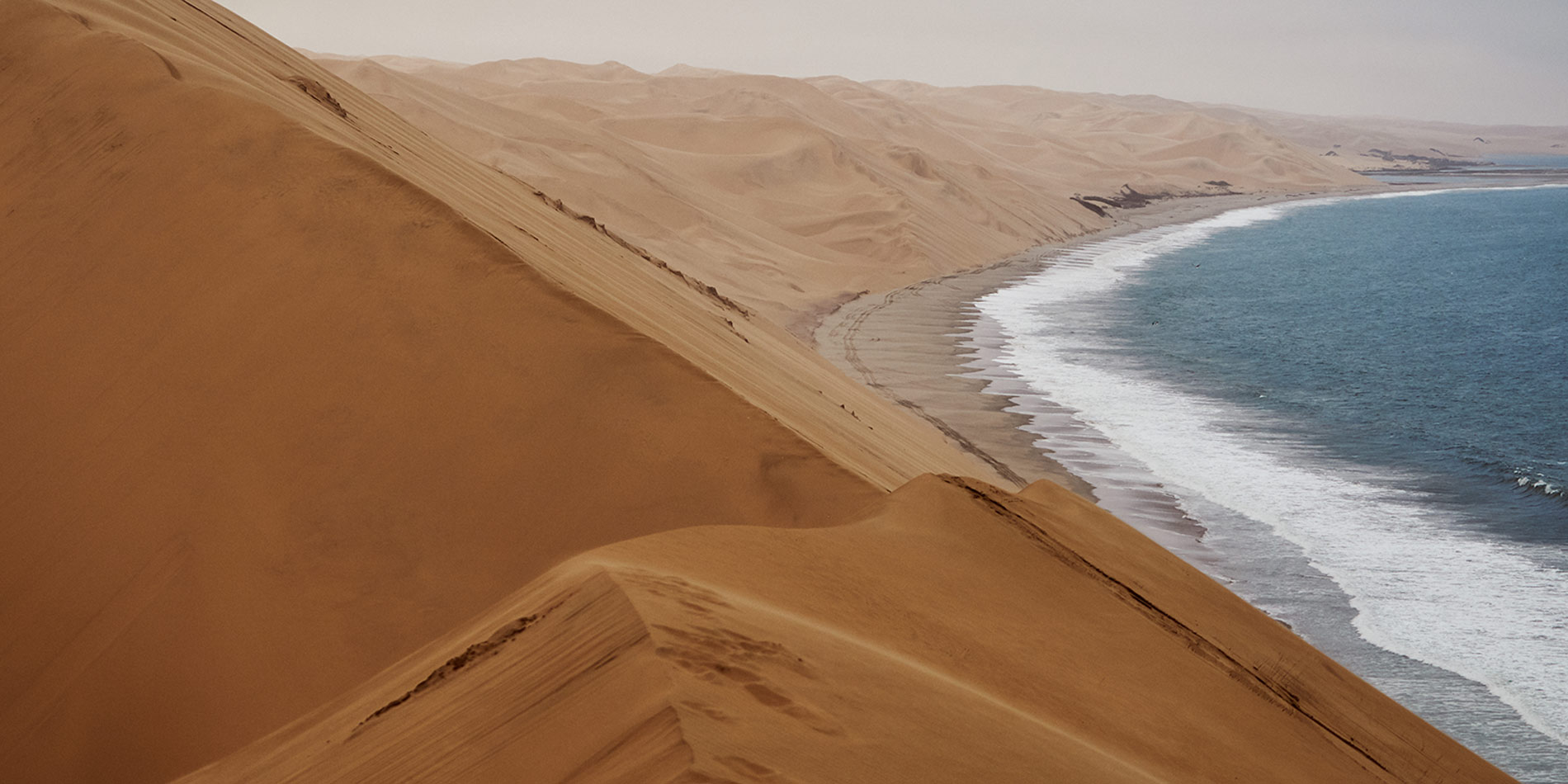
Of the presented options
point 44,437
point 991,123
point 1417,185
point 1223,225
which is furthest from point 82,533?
point 1417,185

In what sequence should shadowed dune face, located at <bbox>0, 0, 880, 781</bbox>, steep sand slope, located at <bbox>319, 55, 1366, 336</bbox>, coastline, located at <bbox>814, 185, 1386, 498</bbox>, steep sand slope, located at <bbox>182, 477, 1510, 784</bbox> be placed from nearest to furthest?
1. steep sand slope, located at <bbox>182, 477, 1510, 784</bbox>
2. shadowed dune face, located at <bbox>0, 0, 880, 781</bbox>
3. coastline, located at <bbox>814, 185, 1386, 498</bbox>
4. steep sand slope, located at <bbox>319, 55, 1366, 336</bbox>

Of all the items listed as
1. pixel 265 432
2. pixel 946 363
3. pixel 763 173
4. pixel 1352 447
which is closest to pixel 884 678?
pixel 265 432

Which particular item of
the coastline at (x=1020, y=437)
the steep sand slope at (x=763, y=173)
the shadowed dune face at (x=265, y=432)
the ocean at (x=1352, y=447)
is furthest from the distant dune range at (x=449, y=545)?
the steep sand slope at (x=763, y=173)

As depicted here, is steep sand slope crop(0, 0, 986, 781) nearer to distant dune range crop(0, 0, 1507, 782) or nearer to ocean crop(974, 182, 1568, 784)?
distant dune range crop(0, 0, 1507, 782)

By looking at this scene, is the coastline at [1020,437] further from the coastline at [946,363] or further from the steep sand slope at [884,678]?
the steep sand slope at [884,678]

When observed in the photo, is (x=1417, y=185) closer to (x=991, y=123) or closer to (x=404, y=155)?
(x=991, y=123)

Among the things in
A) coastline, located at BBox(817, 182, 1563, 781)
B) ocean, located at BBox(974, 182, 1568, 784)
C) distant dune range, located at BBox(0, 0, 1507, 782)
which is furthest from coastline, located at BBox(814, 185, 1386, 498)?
distant dune range, located at BBox(0, 0, 1507, 782)
